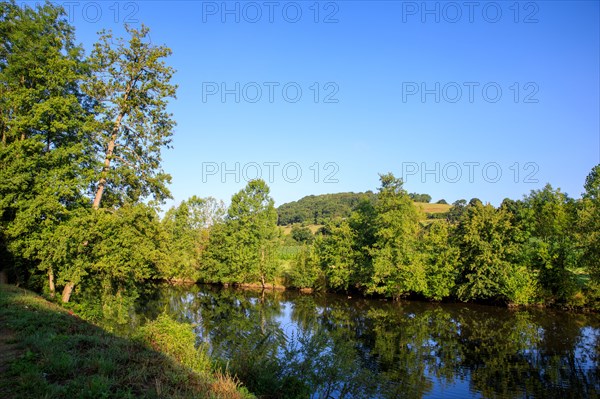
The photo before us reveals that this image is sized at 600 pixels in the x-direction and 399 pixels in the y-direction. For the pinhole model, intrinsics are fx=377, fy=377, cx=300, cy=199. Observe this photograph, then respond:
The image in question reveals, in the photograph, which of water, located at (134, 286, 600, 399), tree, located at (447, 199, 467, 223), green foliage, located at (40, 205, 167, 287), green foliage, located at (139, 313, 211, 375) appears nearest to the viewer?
green foliage, located at (139, 313, 211, 375)

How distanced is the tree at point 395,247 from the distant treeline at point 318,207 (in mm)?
89022

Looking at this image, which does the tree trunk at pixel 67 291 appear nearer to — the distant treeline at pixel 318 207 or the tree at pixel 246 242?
the tree at pixel 246 242

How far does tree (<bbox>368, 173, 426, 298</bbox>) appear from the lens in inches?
1609

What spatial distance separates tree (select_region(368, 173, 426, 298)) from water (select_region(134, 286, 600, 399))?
2.21 meters

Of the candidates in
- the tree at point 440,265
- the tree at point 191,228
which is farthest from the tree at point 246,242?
the tree at point 440,265

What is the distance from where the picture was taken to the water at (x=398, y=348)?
A: 11.3 meters

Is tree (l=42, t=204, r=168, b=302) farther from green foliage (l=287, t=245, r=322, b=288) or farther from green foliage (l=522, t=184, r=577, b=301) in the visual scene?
green foliage (l=522, t=184, r=577, b=301)

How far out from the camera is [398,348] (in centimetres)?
2202

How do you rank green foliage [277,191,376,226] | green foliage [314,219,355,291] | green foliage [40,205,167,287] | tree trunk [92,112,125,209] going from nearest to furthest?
green foliage [40,205,167,287] → tree trunk [92,112,125,209] → green foliage [314,219,355,291] → green foliage [277,191,376,226]

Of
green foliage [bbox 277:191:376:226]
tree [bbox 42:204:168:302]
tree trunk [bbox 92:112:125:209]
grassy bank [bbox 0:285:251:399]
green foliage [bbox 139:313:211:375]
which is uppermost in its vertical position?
green foliage [bbox 277:191:376:226]

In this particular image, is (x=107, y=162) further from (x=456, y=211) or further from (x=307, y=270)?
(x=456, y=211)

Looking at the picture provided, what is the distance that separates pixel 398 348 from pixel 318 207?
130 meters

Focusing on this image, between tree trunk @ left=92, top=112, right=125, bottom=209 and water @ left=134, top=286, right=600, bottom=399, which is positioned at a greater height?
tree trunk @ left=92, top=112, right=125, bottom=209

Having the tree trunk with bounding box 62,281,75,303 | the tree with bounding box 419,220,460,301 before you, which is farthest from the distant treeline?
the tree trunk with bounding box 62,281,75,303
